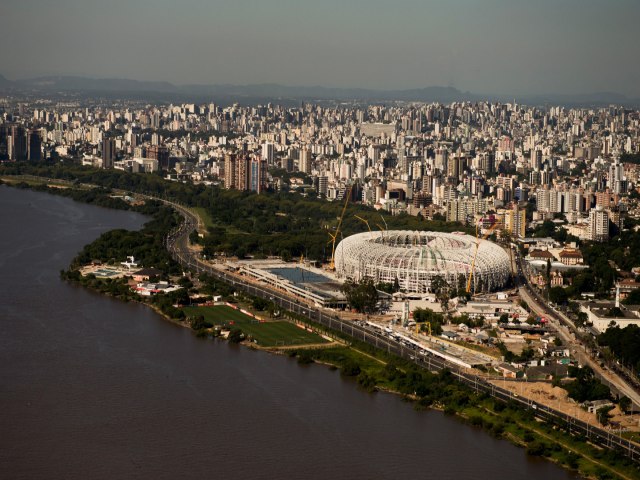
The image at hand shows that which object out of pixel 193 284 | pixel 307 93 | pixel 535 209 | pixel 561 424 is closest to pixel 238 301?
pixel 193 284

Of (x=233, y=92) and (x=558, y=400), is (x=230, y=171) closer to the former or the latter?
(x=558, y=400)

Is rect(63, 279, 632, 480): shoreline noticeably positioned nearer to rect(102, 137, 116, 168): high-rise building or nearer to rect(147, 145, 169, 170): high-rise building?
rect(147, 145, 169, 170): high-rise building

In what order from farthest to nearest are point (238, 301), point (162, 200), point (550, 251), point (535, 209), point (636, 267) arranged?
point (162, 200) → point (535, 209) → point (550, 251) → point (636, 267) → point (238, 301)

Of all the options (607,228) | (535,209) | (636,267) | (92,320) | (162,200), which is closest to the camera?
(92,320)

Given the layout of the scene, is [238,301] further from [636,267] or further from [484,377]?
[636,267]

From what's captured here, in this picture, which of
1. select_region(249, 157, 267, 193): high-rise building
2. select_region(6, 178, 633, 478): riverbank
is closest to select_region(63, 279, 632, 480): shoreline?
select_region(6, 178, 633, 478): riverbank

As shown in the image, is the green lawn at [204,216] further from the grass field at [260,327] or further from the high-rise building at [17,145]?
the high-rise building at [17,145]

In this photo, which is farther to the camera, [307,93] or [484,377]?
[307,93]
